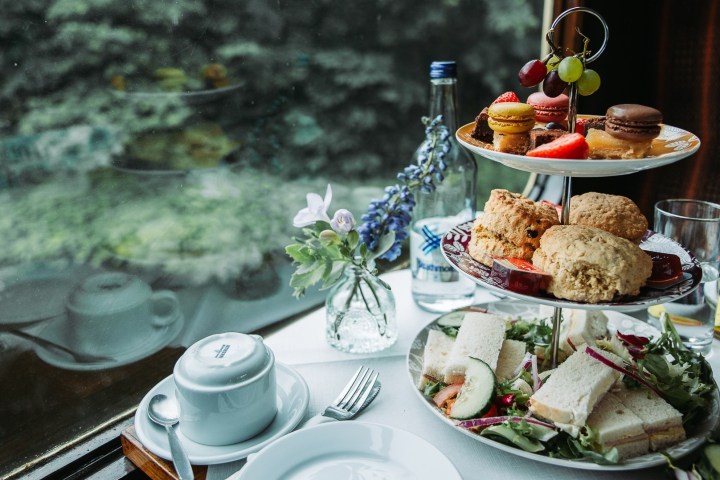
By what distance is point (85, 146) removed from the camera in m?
0.93

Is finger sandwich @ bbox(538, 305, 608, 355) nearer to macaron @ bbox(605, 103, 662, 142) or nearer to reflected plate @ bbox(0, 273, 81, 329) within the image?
macaron @ bbox(605, 103, 662, 142)

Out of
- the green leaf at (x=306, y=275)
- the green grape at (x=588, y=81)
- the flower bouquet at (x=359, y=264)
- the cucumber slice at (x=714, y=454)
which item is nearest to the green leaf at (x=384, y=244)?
the flower bouquet at (x=359, y=264)

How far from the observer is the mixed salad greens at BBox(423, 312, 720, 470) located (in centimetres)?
74

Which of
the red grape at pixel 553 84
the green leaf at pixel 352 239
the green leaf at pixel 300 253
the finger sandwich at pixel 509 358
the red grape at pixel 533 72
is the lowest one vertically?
the finger sandwich at pixel 509 358

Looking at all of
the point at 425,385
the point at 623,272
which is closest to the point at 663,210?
the point at 623,272

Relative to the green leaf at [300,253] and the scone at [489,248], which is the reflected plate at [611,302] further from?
the green leaf at [300,253]

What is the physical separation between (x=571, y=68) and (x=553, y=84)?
1.3 inches

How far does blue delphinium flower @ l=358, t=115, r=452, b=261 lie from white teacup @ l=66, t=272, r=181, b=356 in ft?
1.44

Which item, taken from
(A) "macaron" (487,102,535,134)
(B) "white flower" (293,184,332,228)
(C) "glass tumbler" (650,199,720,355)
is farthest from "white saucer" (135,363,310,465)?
(C) "glass tumbler" (650,199,720,355)

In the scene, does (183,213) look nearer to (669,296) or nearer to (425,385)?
(425,385)

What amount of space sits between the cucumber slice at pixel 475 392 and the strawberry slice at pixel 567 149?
1.08 feet

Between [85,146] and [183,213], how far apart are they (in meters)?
0.27

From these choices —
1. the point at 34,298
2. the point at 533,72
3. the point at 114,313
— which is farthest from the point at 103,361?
the point at 533,72

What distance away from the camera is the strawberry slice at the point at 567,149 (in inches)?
27.6
